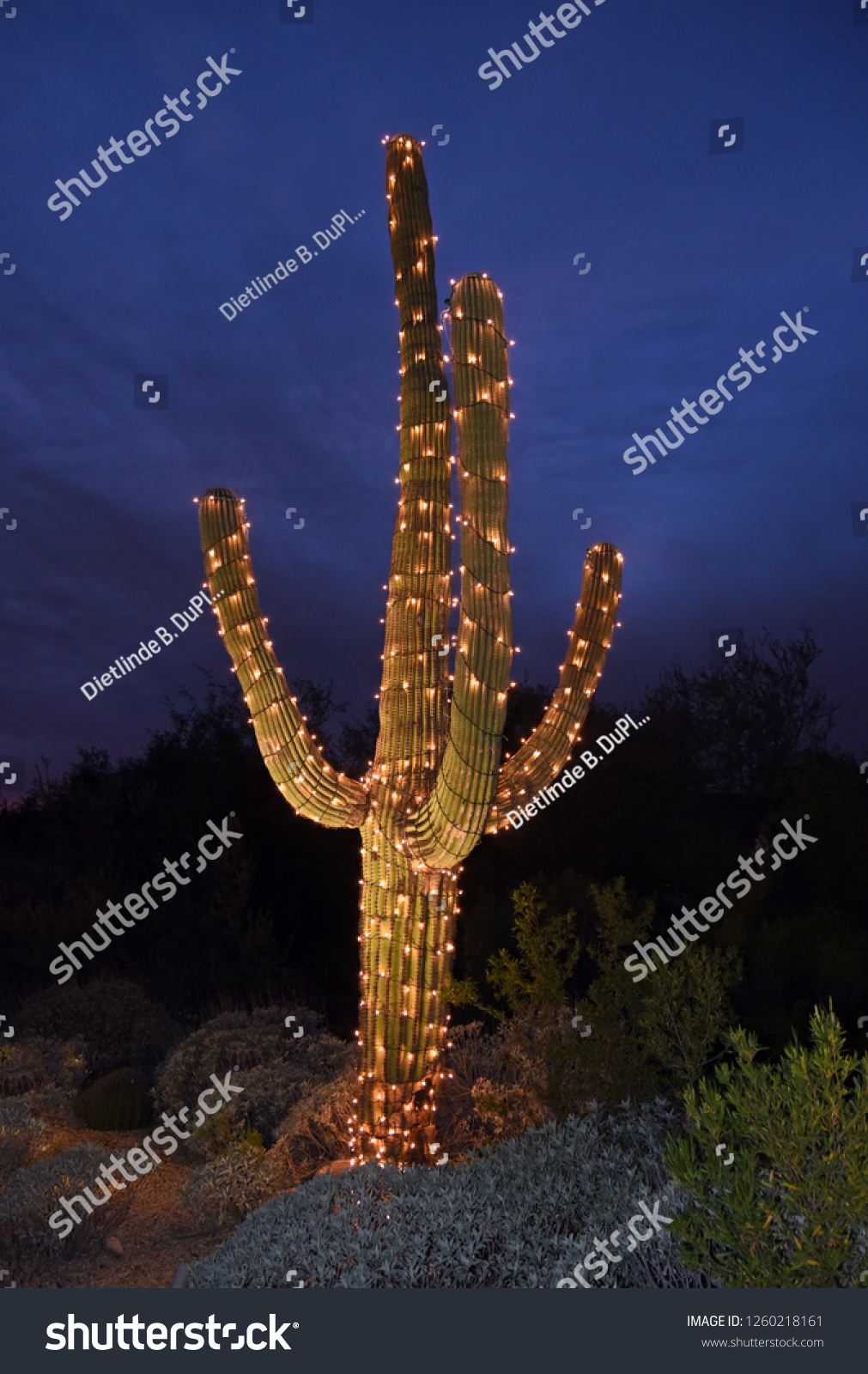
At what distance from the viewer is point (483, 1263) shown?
2504mm

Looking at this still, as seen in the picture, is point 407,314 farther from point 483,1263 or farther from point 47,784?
point 47,784

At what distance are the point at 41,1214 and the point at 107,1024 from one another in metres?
2.83

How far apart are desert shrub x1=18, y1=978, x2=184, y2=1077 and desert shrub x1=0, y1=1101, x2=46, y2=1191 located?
4.99ft

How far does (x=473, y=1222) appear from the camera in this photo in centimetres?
259

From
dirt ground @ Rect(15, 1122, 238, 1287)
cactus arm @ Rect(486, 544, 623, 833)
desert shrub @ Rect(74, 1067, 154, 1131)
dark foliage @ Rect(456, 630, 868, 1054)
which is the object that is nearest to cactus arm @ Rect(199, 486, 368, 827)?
cactus arm @ Rect(486, 544, 623, 833)

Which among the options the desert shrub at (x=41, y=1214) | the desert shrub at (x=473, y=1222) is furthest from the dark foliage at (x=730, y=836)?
the desert shrub at (x=41, y=1214)

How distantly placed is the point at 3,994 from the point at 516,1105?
6.27m

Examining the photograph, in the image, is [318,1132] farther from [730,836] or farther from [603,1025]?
[730,836]

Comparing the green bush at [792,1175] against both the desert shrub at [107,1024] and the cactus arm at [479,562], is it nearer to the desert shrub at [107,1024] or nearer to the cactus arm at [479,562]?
the cactus arm at [479,562]

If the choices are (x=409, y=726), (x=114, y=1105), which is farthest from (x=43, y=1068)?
(x=409, y=726)

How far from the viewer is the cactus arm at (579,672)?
397 centimetres

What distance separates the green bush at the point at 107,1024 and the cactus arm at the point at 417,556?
11.7 feet

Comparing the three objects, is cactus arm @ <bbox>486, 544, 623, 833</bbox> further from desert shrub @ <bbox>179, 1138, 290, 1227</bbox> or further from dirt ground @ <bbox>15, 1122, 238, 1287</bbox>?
dirt ground @ <bbox>15, 1122, 238, 1287</bbox>

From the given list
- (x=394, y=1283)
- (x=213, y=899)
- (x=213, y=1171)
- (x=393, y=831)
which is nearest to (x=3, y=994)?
(x=213, y=899)
